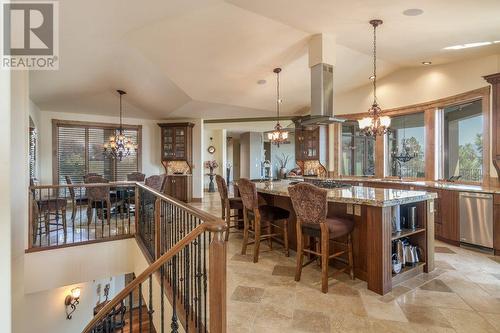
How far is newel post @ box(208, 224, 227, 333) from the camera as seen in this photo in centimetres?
160

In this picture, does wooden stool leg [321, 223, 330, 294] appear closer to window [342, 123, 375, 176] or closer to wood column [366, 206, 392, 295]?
wood column [366, 206, 392, 295]

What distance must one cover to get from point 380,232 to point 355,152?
16.7 feet

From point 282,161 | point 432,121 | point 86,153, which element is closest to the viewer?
point 432,121

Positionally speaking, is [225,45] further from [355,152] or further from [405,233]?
[355,152]

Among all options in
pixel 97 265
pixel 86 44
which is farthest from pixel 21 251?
pixel 86 44

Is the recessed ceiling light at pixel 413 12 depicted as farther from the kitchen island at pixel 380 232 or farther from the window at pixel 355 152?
the window at pixel 355 152

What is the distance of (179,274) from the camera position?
2.95m

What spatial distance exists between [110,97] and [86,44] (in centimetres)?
282

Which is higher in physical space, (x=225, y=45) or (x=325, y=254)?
(x=225, y=45)

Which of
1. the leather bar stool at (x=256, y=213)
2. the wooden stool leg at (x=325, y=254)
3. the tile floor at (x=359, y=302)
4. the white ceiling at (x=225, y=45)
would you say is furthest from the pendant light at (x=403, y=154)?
the wooden stool leg at (x=325, y=254)

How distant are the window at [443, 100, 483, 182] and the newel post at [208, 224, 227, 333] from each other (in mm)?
5039

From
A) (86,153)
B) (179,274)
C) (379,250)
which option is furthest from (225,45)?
(86,153)

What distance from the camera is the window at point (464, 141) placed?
4.63m

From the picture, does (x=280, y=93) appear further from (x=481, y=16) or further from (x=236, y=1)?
(x=481, y=16)
